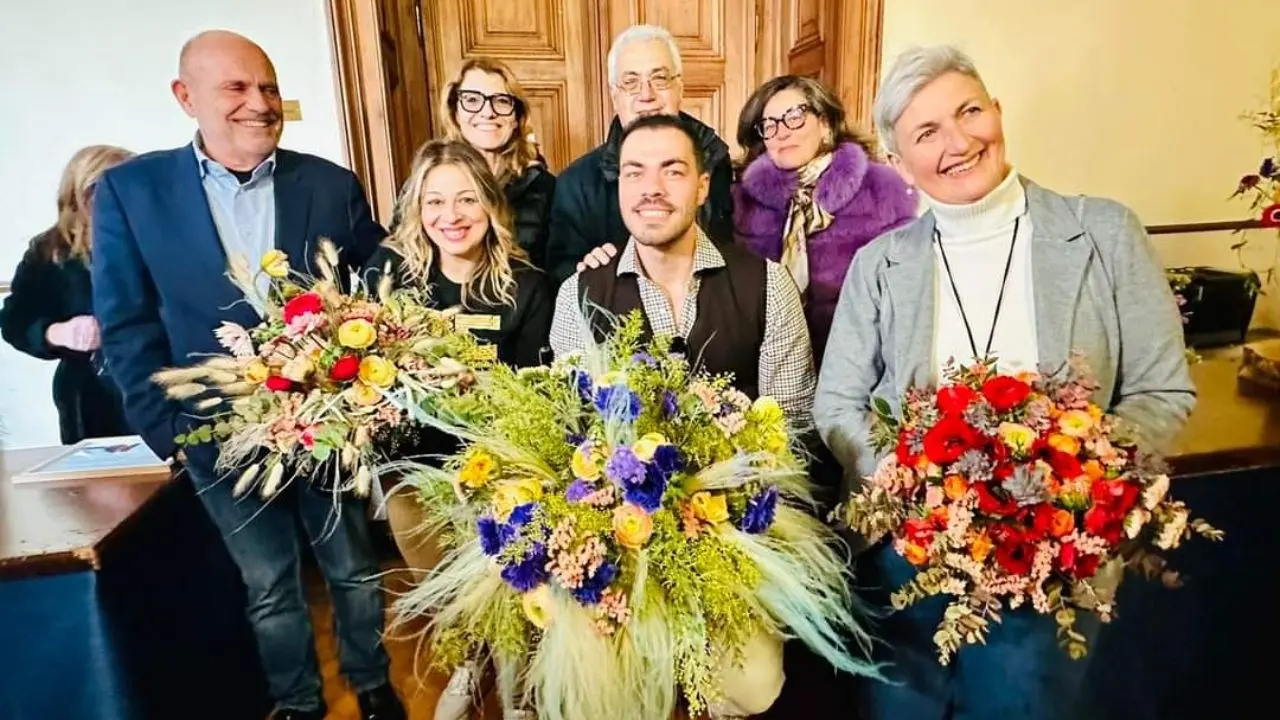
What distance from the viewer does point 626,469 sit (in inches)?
42.5

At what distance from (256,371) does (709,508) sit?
0.85 m

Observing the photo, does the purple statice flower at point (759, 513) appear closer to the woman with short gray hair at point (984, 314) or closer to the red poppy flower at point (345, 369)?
the woman with short gray hair at point (984, 314)

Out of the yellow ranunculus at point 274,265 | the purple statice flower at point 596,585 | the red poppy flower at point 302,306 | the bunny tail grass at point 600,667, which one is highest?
the yellow ranunculus at point 274,265

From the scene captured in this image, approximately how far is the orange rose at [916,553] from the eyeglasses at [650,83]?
1.37m

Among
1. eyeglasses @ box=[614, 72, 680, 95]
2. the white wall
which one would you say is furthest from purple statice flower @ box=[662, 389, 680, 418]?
the white wall

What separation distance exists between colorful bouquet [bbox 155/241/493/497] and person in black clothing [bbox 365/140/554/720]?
10.6 inches

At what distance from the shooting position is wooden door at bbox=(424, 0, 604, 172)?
9.89 ft

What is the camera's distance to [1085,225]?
137 cm

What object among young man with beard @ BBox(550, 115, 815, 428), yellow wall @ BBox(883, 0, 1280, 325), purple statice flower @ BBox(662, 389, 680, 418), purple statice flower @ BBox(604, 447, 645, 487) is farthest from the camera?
yellow wall @ BBox(883, 0, 1280, 325)

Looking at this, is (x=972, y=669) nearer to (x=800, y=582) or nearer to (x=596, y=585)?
(x=800, y=582)

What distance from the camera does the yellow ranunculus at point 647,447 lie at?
3.56ft

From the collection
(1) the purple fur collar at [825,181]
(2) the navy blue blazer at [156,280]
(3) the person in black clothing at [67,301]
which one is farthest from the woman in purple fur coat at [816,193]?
(3) the person in black clothing at [67,301]

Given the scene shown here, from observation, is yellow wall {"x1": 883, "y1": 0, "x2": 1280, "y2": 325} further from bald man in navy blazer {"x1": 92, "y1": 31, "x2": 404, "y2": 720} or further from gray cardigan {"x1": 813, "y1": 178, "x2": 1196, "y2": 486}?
bald man in navy blazer {"x1": 92, "y1": 31, "x2": 404, "y2": 720}

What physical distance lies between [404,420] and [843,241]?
1178 mm
